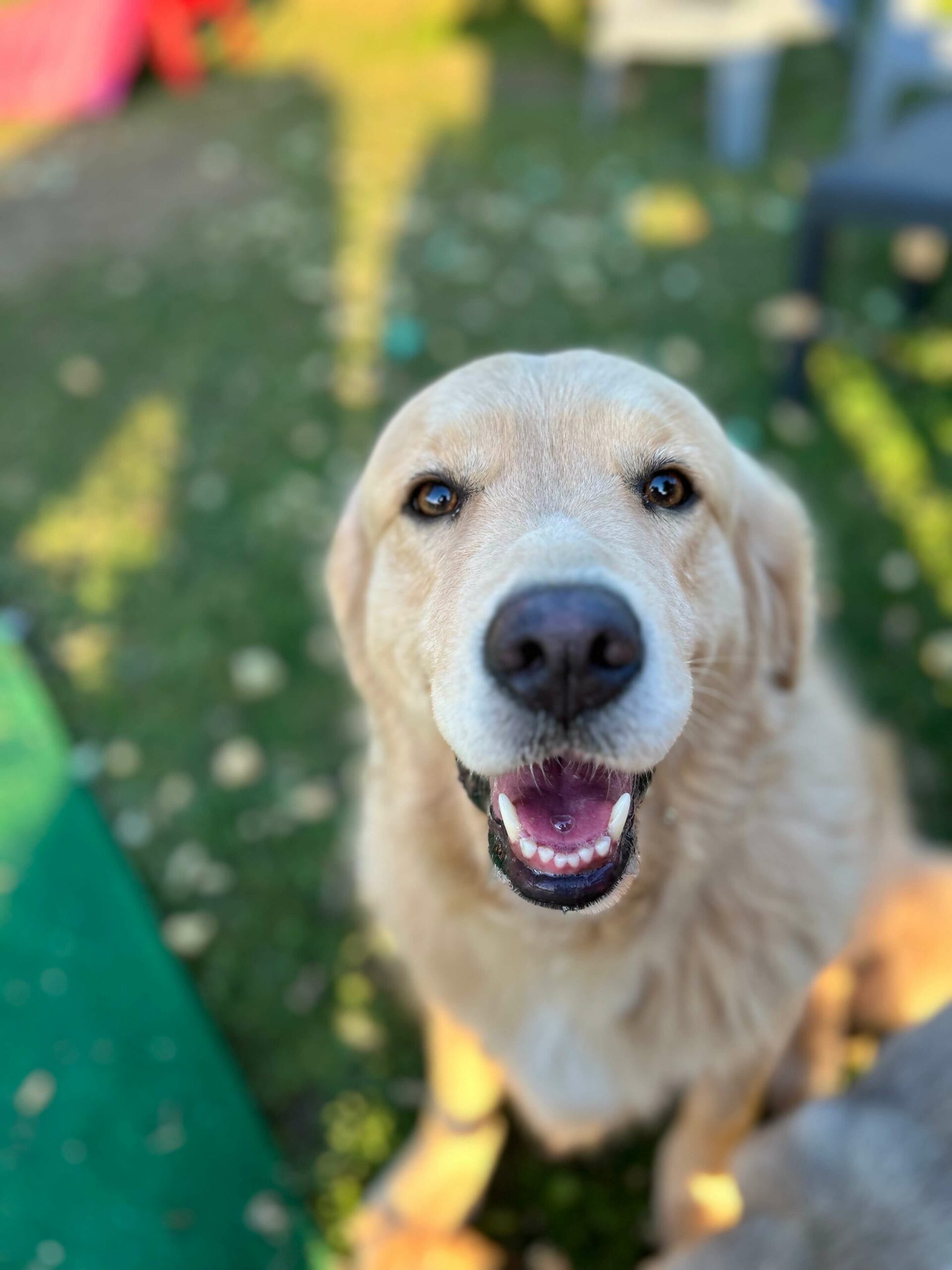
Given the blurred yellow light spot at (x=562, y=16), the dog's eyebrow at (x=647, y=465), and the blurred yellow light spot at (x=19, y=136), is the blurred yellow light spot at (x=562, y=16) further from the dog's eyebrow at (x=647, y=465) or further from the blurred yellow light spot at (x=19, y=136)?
the dog's eyebrow at (x=647, y=465)

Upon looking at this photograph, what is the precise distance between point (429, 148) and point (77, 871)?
557 cm

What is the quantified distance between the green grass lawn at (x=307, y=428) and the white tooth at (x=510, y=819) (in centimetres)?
135

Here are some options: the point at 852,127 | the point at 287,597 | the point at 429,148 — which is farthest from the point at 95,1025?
the point at 852,127

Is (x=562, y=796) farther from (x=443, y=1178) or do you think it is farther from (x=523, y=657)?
(x=443, y=1178)

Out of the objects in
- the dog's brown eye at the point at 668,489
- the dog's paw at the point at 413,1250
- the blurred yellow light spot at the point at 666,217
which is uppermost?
the dog's brown eye at the point at 668,489

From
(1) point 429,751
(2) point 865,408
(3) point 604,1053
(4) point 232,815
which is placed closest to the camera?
(1) point 429,751

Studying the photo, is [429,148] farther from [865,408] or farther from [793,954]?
[793,954]

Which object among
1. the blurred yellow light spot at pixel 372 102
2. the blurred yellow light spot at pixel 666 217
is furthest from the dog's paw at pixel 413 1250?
Answer: the blurred yellow light spot at pixel 666 217

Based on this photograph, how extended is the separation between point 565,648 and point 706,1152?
57.2 inches

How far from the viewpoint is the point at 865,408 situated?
420cm

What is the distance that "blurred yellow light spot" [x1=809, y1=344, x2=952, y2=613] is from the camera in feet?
12.0

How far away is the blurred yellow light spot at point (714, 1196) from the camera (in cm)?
203

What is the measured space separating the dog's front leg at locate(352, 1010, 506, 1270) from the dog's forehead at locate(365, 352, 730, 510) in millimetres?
1259

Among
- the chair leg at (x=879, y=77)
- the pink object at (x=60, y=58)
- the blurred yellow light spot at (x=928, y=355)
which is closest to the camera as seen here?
the blurred yellow light spot at (x=928, y=355)
